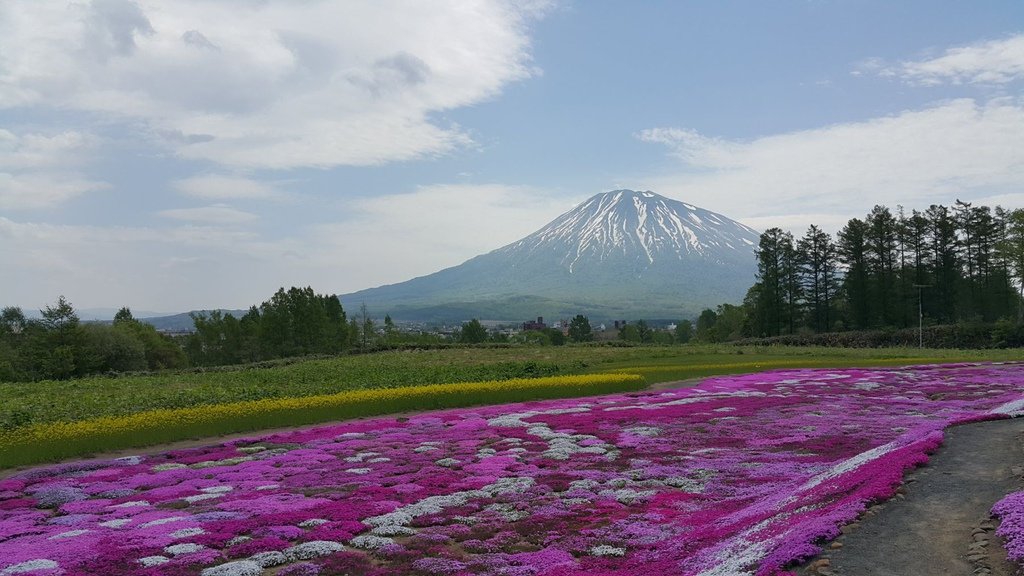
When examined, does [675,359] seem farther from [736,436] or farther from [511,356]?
[736,436]

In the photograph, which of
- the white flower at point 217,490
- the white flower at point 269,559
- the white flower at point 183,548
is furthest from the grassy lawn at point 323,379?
the white flower at point 269,559

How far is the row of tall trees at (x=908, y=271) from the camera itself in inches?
3221

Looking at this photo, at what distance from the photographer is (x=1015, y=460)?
1237cm

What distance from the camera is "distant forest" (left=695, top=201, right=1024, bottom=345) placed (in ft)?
268

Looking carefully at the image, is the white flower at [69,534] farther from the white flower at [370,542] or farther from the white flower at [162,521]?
the white flower at [370,542]

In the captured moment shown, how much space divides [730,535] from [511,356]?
57.2 m

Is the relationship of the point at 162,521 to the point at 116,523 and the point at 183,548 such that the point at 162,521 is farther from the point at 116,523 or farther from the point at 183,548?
the point at 183,548

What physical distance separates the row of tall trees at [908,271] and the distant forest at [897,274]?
0.41 ft

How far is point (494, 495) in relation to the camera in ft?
44.4

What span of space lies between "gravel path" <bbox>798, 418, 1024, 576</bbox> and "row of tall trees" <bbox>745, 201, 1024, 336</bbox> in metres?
76.5

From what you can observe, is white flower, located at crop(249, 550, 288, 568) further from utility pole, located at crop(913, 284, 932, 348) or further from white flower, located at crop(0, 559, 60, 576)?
utility pole, located at crop(913, 284, 932, 348)

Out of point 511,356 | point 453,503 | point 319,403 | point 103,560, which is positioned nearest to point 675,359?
point 511,356

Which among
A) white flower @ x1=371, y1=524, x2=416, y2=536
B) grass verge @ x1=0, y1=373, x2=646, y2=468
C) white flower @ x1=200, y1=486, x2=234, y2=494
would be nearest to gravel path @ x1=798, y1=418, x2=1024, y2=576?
white flower @ x1=371, y1=524, x2=416, y2=536

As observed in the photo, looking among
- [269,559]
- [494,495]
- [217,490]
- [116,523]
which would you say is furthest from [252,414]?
[269,559]
